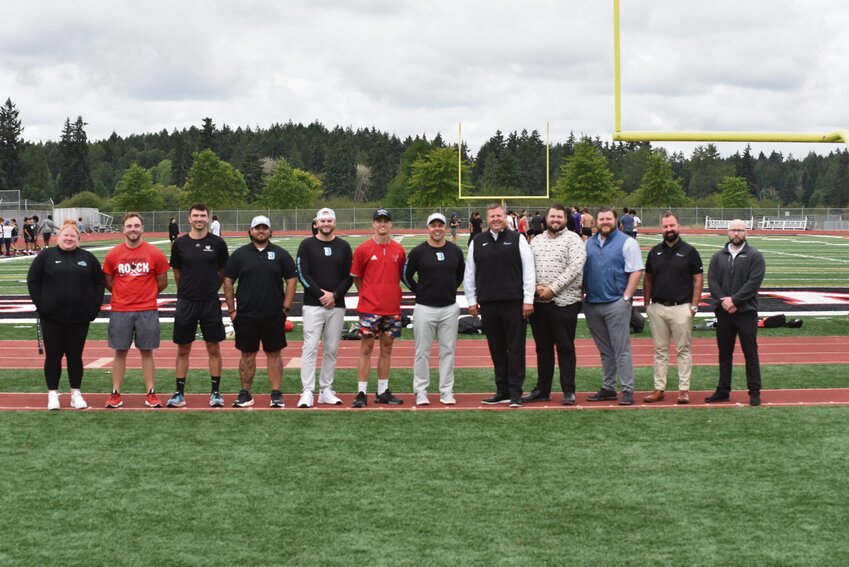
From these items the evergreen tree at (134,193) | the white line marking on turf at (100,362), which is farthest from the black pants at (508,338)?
the evergreen tree at (134,193)

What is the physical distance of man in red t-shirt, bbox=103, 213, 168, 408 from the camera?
29.6 feet

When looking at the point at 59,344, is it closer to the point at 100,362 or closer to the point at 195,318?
the point at 195,318

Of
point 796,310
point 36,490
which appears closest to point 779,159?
point 796,310

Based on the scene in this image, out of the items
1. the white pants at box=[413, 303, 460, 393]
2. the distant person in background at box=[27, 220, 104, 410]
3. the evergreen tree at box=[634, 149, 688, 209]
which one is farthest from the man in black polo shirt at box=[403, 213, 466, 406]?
the evergreen tree at box=[634, 149, 688, 209]

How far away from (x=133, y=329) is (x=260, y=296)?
1192 millimetres

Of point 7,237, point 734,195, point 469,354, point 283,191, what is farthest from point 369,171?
point 469,354

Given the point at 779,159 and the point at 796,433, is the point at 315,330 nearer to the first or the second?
the point at 796,433

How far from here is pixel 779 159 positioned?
19275 centimetres

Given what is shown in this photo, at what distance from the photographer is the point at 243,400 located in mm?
9172

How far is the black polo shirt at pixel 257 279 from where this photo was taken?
29.5ft

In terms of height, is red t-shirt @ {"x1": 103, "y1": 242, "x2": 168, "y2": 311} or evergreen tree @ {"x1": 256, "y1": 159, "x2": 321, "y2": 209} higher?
evergreen tree @ {"x1": 256, "y1": 159, "x2": 321, "y2": 209}

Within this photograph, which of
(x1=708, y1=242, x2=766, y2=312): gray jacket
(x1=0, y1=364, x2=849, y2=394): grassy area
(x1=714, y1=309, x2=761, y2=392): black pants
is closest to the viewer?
(x1=708, y1=242, x2=766, y2=312): gray jacket

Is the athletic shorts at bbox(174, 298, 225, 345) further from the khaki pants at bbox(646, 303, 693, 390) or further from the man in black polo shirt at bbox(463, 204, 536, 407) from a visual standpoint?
the khaki pants at bbox(646, 303, 693, 390)

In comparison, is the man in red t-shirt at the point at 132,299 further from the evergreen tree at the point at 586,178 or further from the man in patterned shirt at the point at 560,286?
the evergreen tree at the point at 586,178
